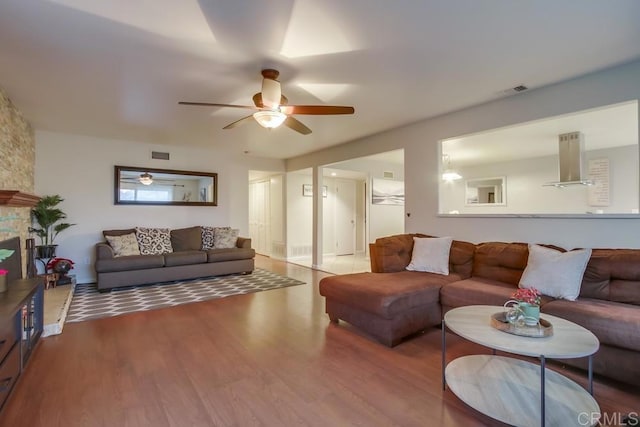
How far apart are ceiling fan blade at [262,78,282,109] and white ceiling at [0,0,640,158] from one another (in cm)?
15

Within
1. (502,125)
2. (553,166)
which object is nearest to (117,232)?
(502,125)

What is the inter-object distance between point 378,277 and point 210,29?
8.80ft

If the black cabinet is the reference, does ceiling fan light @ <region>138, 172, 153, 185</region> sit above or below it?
above

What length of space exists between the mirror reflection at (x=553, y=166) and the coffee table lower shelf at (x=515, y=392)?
2.20 meters

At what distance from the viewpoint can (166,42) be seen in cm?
234

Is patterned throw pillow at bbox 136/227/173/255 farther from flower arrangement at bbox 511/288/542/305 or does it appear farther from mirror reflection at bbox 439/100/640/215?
flower arrangement at bbox 511/288/542/305

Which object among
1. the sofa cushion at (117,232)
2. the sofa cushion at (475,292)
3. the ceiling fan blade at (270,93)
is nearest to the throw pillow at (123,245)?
the sofa cushion at (117,232)

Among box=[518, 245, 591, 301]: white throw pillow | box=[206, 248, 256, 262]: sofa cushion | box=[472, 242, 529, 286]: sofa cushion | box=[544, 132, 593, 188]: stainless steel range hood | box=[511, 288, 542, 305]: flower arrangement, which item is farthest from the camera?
box=[206, 248, 256, 262]: sofa cushion

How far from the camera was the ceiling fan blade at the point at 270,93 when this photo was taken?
2729mm

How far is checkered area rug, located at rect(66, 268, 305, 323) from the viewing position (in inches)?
146

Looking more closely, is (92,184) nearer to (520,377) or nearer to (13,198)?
(13,198)

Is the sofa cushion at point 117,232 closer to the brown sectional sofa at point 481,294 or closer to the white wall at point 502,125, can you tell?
the brown sectional sofa at point 481,294

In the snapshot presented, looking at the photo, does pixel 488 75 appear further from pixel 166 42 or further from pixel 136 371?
pixel 136 371

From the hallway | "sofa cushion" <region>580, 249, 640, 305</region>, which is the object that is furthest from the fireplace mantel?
"sofa cushion" <region>580, 249, 640, 305</region>
